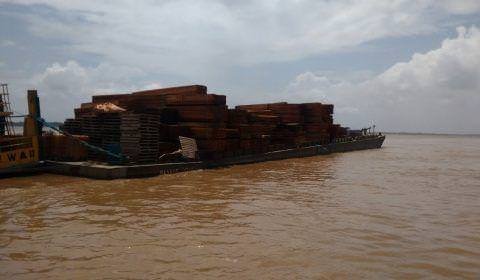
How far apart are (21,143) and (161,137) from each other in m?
5.02

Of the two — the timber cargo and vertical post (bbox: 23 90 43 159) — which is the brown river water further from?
vertical post (bbox: 23 90 43 159)

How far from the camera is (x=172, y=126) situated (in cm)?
1731

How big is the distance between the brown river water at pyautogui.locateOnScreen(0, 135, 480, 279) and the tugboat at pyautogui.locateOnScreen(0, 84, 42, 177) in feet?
3.76

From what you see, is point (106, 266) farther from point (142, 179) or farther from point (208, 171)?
point (208, 171)

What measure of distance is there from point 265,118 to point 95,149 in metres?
10.4

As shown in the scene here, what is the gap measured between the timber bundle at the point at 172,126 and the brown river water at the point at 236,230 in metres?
2.57

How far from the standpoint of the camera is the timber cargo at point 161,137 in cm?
1475

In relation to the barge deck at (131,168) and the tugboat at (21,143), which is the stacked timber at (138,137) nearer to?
the barge deck at (131,168)

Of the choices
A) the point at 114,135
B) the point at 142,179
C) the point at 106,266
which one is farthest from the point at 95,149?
the point at 106,266

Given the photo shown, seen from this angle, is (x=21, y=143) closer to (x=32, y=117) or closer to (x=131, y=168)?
(x=32, y=117)

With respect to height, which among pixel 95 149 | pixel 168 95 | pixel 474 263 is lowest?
pixel 474 263

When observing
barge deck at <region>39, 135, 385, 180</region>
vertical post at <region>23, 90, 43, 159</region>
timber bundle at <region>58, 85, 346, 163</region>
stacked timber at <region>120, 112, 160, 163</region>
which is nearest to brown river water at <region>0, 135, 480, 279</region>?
barge deck at <region>39, 135, 385, 180</region>

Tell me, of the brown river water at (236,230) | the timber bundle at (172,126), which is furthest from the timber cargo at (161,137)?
the brown river water at (236,230)

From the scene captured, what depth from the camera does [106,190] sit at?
1138 cm
